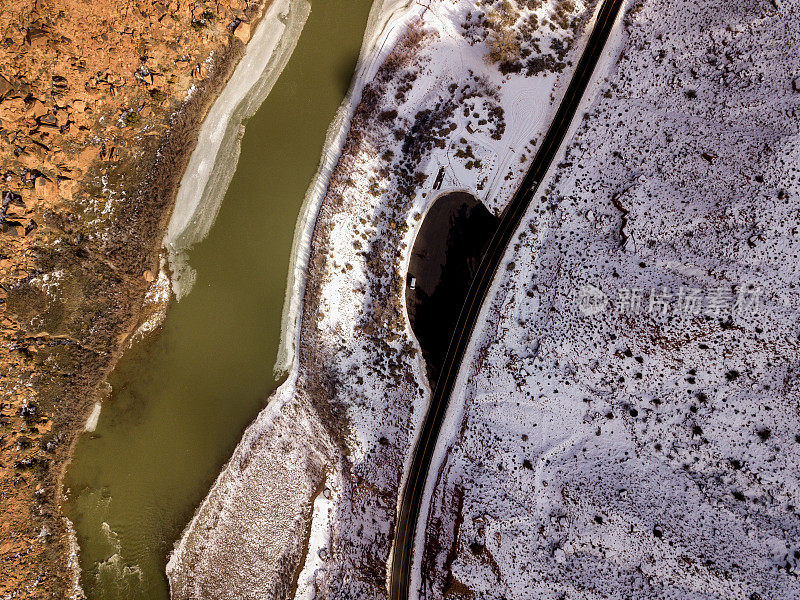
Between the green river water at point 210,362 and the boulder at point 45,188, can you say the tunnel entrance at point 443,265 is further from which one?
A: the boulder at point 45,188

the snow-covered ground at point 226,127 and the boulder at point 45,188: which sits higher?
the snow-covered ground at point 226,127

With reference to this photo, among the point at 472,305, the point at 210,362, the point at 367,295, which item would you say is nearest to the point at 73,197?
the point at 210,362

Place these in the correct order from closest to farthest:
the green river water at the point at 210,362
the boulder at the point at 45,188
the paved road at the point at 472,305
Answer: the boulder at the point at 45,188 < the paved road at the point at 472,305 < the green river water at the point at 210,362

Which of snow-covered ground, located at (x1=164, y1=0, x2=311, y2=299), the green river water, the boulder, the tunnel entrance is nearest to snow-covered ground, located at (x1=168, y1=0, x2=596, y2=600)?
the tunnel entrance

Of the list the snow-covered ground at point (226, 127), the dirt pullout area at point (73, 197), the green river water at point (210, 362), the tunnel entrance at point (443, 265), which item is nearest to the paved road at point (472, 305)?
the tunnel entrance at point (443, 265)

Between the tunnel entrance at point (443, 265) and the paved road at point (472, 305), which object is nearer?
the paved road at point (472, 305)

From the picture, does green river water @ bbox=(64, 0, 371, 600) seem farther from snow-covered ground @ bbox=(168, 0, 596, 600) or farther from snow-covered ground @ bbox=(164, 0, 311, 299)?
snow-covered ground @ bbox=(168, 0, 596, 600)

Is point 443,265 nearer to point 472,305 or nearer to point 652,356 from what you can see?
point 472,305
